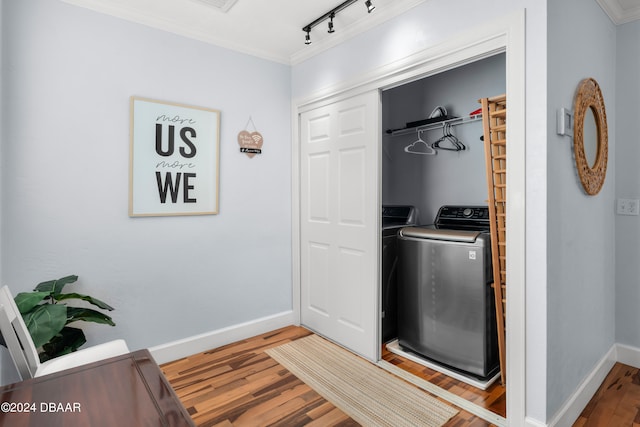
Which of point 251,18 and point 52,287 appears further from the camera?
point 251,18

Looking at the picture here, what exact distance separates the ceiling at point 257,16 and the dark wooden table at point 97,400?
7.40ft

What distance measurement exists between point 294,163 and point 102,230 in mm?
1659

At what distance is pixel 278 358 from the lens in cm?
271

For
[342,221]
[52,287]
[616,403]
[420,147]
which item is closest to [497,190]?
[342,221]

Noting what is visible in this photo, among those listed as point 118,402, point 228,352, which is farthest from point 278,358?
point 118,402

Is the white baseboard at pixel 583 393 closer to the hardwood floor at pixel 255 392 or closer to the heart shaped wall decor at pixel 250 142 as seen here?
the hardwood floor at pixel 255 392

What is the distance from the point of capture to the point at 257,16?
2.52 meters

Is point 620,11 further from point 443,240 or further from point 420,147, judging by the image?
point 443,240

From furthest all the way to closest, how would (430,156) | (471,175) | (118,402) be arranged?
1. (430,156)
2. (471,175)
3. (118,402)

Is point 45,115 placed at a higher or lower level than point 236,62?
lower

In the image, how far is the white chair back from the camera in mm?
1237

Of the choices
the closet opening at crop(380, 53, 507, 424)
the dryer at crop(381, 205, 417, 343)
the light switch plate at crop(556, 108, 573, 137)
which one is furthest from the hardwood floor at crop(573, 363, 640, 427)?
the light switch plate at crop(556, 108, 573, 137)

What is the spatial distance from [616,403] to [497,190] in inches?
57.2

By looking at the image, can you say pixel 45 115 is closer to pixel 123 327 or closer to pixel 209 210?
pixel 209 210
